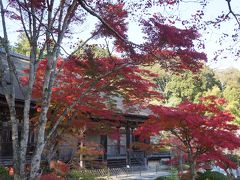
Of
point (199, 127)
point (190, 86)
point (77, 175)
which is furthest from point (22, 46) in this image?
point (199, 127)

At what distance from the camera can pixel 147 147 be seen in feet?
43.9

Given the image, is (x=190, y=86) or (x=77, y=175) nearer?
(x=77, y=175)

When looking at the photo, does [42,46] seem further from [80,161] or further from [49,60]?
[80,161]

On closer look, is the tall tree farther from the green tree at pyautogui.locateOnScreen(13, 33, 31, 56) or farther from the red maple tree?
the green tree at pyautogui.locateOnScreen(13, 33, 31, 56)

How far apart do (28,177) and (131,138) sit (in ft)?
51.3

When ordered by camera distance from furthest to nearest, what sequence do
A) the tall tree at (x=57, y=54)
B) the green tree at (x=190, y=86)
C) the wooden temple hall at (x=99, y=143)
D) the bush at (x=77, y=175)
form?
the green tree at (x=190, y=86) < the wooden temple hall at (x=99, y=143) < the bush at (x=77, y=175) < the tall tree at (x=57, y=54)

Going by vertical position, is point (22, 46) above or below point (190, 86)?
above

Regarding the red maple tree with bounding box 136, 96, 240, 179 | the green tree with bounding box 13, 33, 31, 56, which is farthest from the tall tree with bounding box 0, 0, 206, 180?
the green tree with bounding box 13, 33, 31, 56

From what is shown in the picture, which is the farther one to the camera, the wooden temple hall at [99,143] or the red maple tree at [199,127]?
the wooden temple hall at [99,143]

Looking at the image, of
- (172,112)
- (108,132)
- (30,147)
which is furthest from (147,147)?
(30,147)

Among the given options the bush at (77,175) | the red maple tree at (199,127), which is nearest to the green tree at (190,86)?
the bush at (77,175)

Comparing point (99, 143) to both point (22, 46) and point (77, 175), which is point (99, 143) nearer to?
point (77, 175)

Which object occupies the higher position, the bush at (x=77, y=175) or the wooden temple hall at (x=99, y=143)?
the wooden temple hall at (x=99, y=143)

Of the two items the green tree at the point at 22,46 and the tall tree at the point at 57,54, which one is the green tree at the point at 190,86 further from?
the tall tree at the point at 57,54
